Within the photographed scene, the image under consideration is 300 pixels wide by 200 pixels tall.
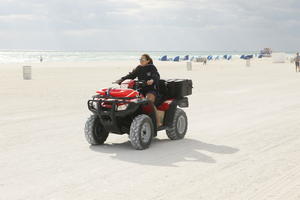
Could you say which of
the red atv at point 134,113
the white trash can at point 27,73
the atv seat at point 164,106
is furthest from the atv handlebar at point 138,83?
the white trash can at point 27,73

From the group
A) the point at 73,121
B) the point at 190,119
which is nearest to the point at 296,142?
the point at 190,119

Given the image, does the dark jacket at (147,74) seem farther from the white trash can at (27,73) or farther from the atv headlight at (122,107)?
the white trash can at (27,73)

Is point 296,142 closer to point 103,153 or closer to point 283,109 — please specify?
point 103,153

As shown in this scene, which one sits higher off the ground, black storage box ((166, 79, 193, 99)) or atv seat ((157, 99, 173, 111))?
black storage box ((166, 79, 193, 99))

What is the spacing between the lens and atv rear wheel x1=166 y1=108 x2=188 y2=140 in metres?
8.44

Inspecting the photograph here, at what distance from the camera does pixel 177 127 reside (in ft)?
28.0

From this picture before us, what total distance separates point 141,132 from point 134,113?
504 millimetres

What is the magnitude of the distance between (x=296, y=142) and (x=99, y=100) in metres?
3.48

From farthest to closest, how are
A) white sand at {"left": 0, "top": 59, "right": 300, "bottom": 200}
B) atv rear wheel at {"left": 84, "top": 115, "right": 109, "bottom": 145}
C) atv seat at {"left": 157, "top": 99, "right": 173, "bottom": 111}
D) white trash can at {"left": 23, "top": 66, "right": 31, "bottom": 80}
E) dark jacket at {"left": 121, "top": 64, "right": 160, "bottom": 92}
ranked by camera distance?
white trash can at {"left": 23, "top": 66, "right": 31, "bottom": 80}
atv seat at {"left": 157, "top": 99, "right": 173, "bottom": 111}
dark jacket at {"left": 121, "top": 64, "right": 160, "bottom": 92}
atv rear wheel at {"left": 84, "top": 115, "right": 109, "bottom": 145}
white sand at {"left": 0, "top": 59, "right": 300, "bottom": 200}

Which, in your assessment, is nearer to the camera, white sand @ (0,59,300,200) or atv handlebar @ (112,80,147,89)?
white sand @ (0,59,300,200)

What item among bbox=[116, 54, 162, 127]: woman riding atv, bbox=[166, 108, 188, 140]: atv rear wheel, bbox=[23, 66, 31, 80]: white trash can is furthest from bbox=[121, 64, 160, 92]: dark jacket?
bbox=[23, 66, 31, 80]: white trash can

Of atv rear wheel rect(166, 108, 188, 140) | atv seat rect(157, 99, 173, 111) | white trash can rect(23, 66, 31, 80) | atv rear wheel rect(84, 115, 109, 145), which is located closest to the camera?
atv rear wheel rect(84, 115, 109, 145)

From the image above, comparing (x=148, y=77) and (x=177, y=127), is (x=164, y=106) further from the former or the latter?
(x=148, y=77)

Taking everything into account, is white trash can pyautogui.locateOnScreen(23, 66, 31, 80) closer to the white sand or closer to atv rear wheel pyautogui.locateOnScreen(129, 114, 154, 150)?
the white sand
